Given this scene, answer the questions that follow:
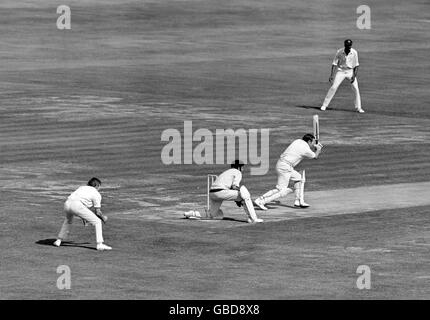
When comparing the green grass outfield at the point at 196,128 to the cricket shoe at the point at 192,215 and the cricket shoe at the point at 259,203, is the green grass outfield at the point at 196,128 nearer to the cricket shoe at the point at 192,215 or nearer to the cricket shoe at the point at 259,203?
the cricket shoe at the point at 192,215

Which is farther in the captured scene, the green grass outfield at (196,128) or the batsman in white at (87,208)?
the batsman in white at (87,208)

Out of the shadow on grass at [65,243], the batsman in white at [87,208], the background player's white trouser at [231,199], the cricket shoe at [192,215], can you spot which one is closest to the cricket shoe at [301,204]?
the background player's white trouser at [231,199]

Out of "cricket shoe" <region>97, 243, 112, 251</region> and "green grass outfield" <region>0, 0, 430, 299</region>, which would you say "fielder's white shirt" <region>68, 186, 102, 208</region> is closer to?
"cricket shoe" <region>97, 243, 112, 251</region>

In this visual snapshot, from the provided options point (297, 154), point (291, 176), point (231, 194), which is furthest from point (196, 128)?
point (231, 194)

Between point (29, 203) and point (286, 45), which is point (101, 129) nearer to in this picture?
point (29, 203)

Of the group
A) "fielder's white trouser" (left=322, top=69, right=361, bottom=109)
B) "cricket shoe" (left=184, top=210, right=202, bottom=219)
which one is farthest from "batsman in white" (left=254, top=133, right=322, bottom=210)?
"fielder's white trouser" (left=322, top=69, right=361, bottom=109)
